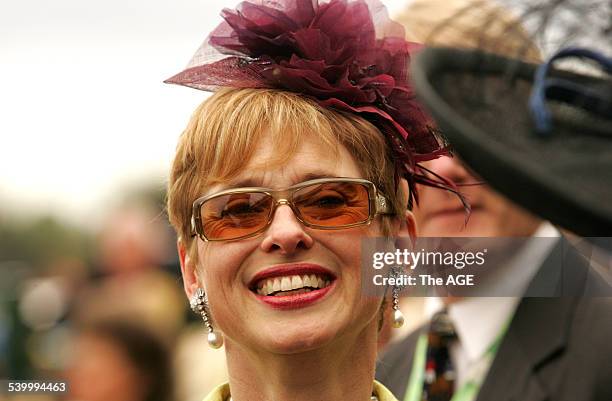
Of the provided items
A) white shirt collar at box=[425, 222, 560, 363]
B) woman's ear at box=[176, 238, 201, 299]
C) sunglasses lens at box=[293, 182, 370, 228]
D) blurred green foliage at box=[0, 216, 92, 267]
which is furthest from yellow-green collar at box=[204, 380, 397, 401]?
blurred green foliage at box=[0, 216, 92, 267]

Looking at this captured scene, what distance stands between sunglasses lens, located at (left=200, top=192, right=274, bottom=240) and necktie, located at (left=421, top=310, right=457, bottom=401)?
86 centimetres

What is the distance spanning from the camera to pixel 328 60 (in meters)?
2.05

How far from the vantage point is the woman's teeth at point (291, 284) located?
1.96m

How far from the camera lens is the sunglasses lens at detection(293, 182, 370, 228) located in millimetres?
1981

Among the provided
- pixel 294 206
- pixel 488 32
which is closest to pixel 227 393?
pixel 294 206

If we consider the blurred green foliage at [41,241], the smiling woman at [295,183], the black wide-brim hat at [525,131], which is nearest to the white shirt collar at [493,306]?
the smiling woman at [295,183]

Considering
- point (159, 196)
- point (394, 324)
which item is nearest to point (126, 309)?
point (159, 196)

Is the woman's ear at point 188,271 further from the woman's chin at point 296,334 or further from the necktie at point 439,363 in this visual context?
the necktie at point 439,363

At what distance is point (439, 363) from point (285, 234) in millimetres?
924

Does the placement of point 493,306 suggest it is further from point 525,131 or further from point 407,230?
point 525,131

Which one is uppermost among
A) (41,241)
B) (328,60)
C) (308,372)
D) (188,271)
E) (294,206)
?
(328,60)

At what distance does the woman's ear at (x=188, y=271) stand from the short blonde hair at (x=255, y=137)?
0.04m

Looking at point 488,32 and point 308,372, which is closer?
point 488,32

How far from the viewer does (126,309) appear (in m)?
3.26
